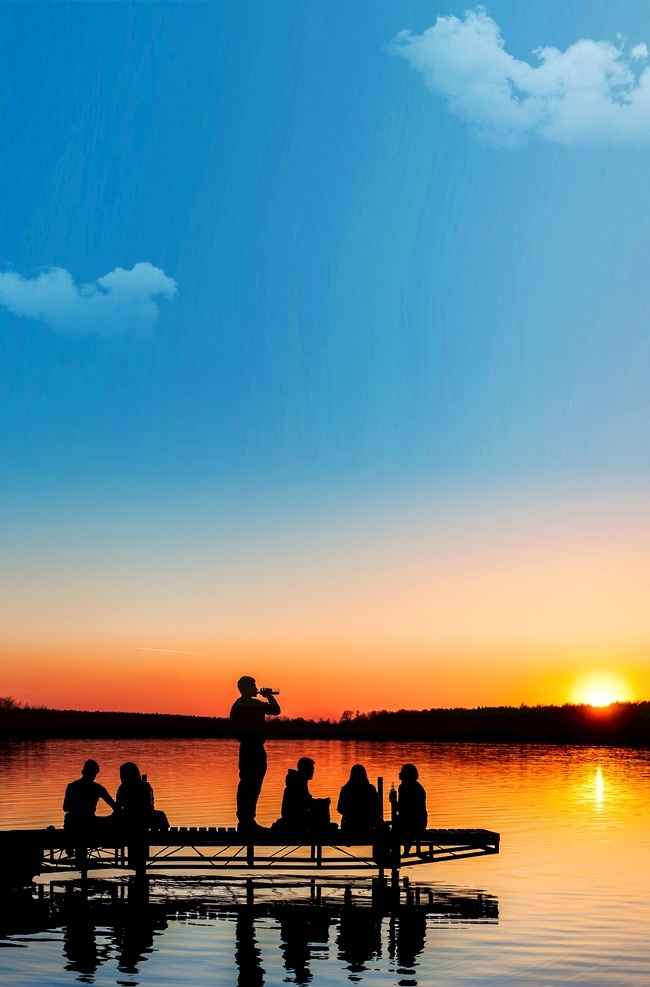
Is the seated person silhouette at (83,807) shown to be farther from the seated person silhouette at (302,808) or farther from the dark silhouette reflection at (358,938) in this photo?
the dark silhouette reflection at (358,938)

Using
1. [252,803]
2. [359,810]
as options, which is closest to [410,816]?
[359,810]

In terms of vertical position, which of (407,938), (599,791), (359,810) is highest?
(359,810)

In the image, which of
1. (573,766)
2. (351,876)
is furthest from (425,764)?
(351,876)

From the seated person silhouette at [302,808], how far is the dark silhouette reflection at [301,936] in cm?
159

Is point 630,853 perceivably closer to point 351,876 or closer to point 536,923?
point 351,876

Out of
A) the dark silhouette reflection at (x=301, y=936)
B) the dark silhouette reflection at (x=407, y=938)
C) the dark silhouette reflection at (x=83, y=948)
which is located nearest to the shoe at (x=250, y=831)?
the dark silhouette reflection at (x=301, y=936)

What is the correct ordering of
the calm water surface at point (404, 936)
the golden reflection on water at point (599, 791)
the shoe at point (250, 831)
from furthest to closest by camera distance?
the golden reflection on water at point (599, 791)
the shoe at point (250, 831)
the calm water surface at point (404, 936)

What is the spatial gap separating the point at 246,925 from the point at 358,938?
1.85m

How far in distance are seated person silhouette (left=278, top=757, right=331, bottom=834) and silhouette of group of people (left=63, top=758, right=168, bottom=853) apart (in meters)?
2.13

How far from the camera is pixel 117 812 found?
21297mm

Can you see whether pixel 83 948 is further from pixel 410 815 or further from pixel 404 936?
pixel 410 815

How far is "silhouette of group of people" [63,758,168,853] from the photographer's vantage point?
21.2m

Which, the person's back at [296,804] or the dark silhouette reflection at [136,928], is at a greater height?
the person's back at [296,804]

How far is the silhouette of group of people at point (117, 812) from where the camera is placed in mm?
21156
